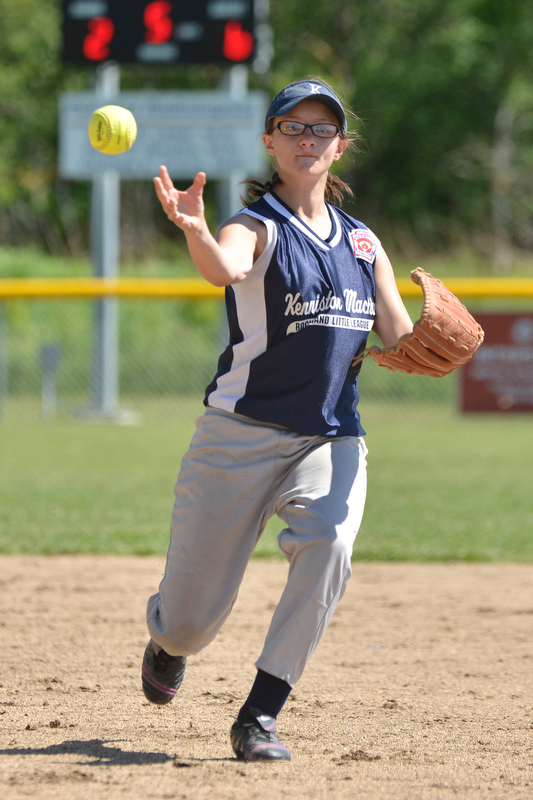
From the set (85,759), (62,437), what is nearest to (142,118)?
(62,437)

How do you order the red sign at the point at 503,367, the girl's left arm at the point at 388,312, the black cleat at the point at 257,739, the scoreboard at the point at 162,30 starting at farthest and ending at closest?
the scoreboard at the point at 162,30, the red sign at the point at 503,367, the girl's left arm at the point at 388,312, the black cleat at the point at 257,739

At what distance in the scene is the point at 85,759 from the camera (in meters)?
2.35

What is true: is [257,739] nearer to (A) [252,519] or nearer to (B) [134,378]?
(A) [252,519]

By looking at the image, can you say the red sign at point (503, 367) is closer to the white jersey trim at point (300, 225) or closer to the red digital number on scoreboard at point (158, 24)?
the red digital number on scoreboard at point (158, 24)

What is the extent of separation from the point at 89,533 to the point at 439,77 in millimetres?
24383

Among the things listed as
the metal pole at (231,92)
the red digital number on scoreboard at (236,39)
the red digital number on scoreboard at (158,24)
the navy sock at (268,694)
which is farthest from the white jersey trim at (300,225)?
the metal pole at (231,92)

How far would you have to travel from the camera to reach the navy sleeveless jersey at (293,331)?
2.40 metres

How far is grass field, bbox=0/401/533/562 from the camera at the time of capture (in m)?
5.34

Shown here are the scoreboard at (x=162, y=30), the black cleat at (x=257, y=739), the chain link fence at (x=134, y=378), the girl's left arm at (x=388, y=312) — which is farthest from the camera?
the chain link fence at (x=134, y=378)

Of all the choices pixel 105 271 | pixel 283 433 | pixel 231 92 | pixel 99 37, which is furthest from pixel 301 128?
pixel 231 92

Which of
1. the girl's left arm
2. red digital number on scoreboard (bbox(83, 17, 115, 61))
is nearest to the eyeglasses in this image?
the girl's left arm

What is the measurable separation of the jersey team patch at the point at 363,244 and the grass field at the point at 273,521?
284 cm

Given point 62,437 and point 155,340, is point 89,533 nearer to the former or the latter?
point 62,437

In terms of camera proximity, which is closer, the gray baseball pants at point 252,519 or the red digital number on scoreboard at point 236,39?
the gray baseball pants at point 252,519
